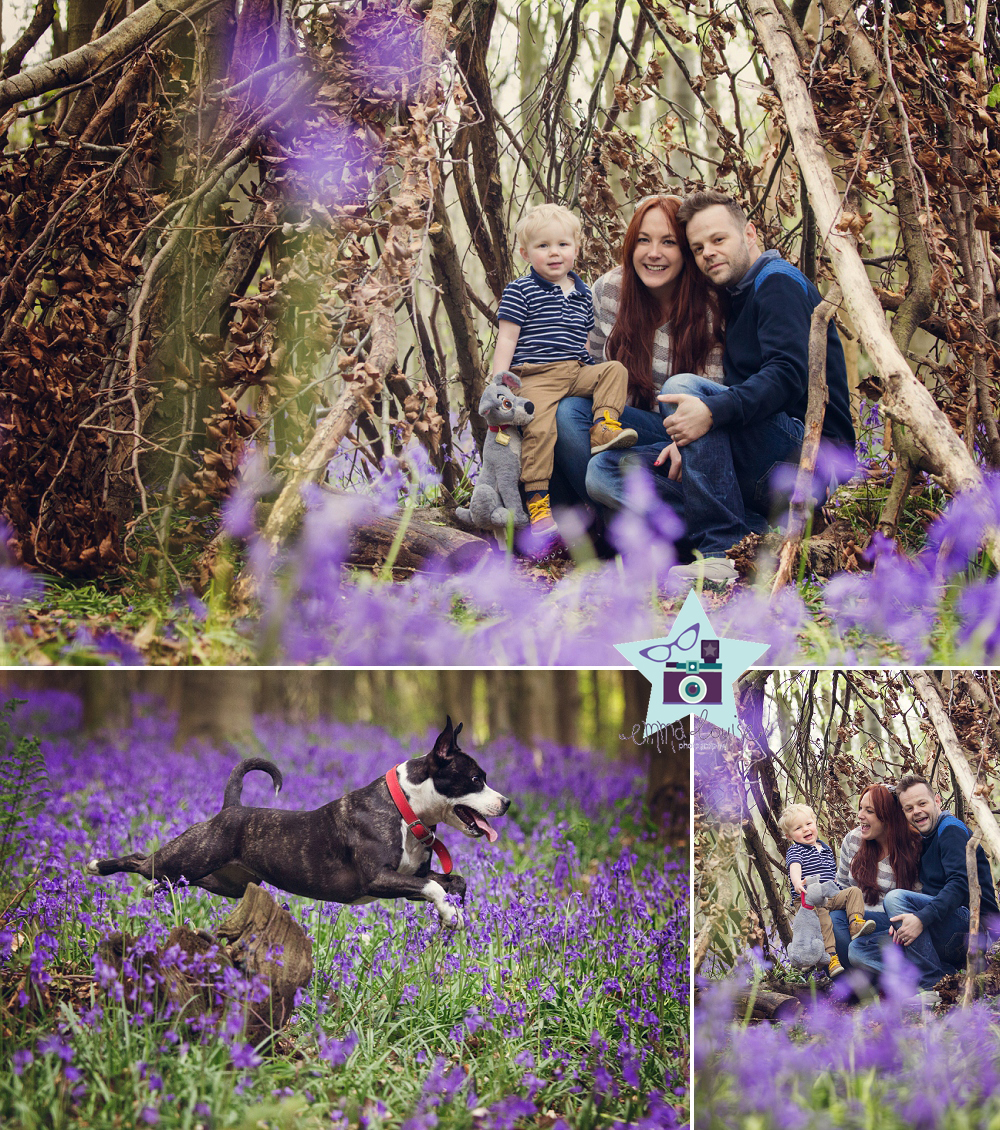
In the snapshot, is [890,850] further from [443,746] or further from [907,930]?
[443,746]

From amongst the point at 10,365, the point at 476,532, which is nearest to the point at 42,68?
the point at 10,365

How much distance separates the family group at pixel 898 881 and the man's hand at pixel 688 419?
968mm

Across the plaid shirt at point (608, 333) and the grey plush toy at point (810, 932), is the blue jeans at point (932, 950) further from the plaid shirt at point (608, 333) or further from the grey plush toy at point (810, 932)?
the plaid shirt at point (608, 333)

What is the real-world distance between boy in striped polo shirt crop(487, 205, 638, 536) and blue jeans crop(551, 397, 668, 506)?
25 millimetres

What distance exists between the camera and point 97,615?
241 centimetres

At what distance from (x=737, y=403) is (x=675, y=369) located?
27 cm

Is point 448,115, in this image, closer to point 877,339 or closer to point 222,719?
point 877,339

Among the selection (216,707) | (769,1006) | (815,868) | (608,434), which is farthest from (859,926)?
(216,707)

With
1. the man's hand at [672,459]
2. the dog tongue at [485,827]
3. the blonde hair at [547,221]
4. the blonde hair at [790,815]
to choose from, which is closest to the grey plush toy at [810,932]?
the blonde hair at [790,815]

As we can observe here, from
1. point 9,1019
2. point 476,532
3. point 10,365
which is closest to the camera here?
point 9,1019

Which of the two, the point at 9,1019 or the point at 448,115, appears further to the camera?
the point at 448,115

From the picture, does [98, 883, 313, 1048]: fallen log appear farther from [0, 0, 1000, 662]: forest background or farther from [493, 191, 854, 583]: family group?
[493, 191, 854, 583]: family group

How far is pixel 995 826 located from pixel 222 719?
201 cm

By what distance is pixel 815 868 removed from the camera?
244 cm
